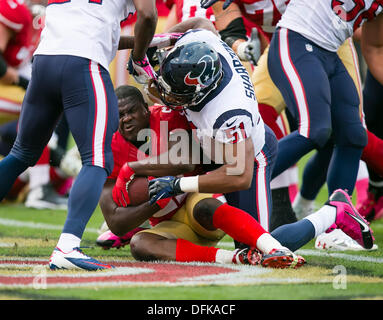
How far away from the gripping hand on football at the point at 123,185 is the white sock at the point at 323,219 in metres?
0.88

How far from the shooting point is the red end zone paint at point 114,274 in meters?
2.88

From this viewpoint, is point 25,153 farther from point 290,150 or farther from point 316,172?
point 316,172

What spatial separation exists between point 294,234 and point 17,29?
3.11 m

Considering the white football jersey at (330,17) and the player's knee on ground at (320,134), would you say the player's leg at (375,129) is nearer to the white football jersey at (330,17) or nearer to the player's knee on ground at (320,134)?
the white football jersey at (330,17)

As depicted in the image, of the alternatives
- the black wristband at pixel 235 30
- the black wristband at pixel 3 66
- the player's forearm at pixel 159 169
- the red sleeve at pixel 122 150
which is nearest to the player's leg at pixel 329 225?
the player's forearm at pixel 159 169

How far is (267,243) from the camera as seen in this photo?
3.31 meters

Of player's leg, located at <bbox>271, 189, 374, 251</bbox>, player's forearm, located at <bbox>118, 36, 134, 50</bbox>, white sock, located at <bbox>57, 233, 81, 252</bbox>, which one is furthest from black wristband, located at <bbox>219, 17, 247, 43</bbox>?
white sock, located at <bbox>57, 233, 81, 252</bbox>

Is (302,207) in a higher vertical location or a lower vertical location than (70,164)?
higher

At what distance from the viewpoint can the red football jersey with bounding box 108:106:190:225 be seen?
367 centimetres

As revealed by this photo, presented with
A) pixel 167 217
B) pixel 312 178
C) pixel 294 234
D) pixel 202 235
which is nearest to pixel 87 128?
pixel 167 217

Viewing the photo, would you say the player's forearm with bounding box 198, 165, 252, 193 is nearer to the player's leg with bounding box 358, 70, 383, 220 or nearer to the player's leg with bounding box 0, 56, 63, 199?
the player's leg with bounding box 0, 56, 63, 199

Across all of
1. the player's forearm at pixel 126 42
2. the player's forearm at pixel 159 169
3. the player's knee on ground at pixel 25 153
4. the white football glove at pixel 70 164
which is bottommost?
the white football glove at pixel 70 164

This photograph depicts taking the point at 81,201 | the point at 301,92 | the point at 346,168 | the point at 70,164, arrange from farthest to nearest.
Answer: the point at 70,164 < the point at 346,168 < the point at 301,92 < the point at 81,201

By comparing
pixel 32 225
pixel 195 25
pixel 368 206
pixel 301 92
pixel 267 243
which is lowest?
pixel 32 225
